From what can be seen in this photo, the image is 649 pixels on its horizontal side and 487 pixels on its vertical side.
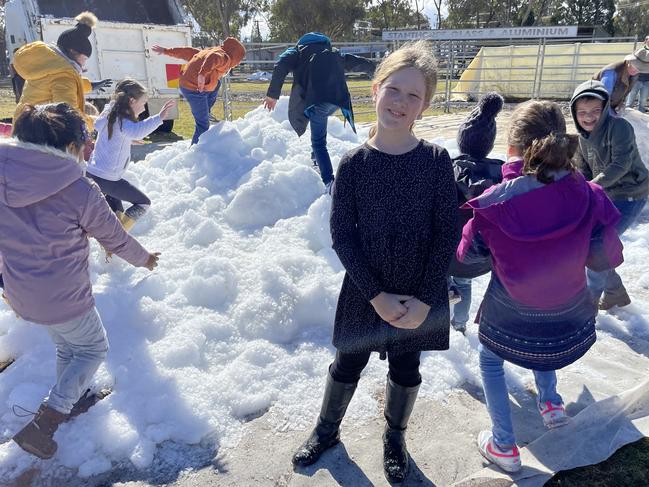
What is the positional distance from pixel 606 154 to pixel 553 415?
1.66 m

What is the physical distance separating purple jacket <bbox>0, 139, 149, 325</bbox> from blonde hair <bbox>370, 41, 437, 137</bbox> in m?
1.39

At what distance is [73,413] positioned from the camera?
2.68 meters

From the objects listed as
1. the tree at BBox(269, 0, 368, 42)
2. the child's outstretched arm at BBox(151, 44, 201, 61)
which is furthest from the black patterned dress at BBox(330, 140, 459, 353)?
the tree at BBox(269, 0, 368, 42)

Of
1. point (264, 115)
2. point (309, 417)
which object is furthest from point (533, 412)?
point (264, 115)

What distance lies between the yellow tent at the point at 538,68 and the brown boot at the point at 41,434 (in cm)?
1439

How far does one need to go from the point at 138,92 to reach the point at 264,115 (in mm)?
2872

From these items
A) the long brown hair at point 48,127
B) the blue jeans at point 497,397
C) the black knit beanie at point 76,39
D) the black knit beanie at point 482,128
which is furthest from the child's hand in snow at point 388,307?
the black knit beanie at point 76,39

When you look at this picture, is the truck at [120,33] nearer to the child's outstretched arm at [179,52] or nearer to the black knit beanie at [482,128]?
the child's outstretched arm at [179,52]

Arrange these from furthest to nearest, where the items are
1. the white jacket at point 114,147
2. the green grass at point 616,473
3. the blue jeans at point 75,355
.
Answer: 1. the white jacket at point 114,147
2. the blue jeans at point 75,355
3. the green grass at point 616,473

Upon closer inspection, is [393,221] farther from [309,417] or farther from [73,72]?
[73,72]

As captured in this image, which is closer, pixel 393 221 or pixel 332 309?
pixel 393 221

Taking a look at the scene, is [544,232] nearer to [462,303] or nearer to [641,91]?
[462,303]

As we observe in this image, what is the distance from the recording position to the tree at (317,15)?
43656 mm

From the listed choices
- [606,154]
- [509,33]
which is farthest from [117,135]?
[509,33]
